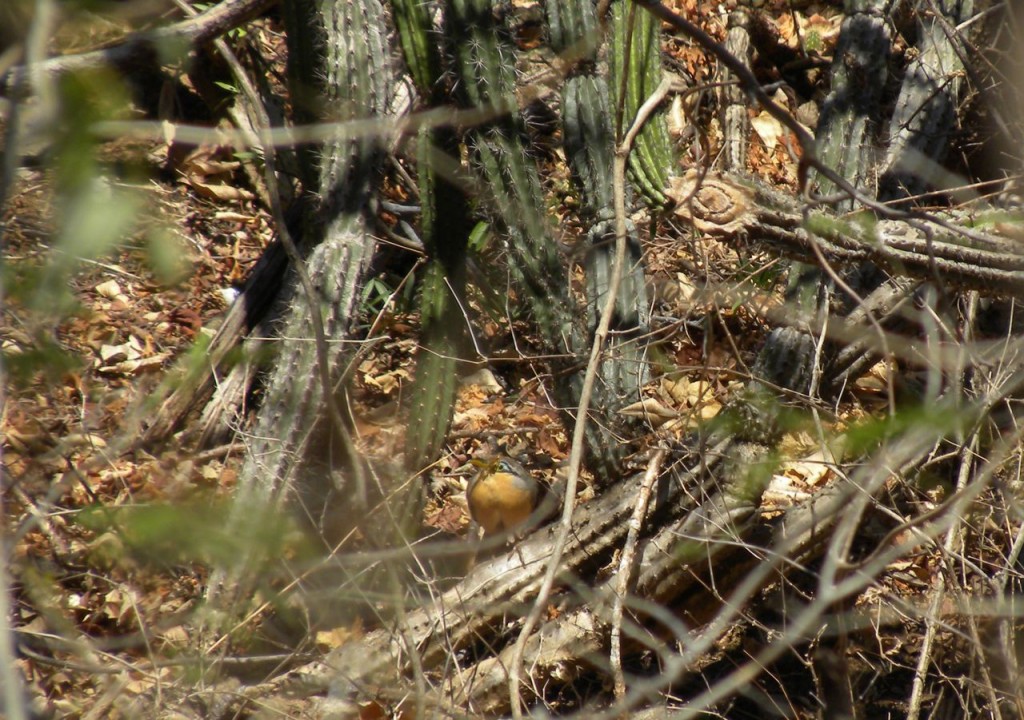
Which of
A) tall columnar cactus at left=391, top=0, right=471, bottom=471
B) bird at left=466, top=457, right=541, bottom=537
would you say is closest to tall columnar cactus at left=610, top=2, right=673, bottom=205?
tall columnar cactus at left=391, top=0, right=471, bottom=471

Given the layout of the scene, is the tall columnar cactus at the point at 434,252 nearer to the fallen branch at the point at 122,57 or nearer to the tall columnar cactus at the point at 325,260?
the tall columnar cactus at the point at 325,260

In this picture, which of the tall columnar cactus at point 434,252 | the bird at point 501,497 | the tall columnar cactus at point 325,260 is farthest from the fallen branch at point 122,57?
the bird at point 501,497

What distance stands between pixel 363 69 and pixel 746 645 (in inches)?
113

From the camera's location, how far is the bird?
3893 mm

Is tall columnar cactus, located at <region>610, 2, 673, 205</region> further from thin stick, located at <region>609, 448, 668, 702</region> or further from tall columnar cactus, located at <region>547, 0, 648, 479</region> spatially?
thin stick, located at <region>609, 448, 668, 702</region>

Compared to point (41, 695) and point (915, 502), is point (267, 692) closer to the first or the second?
point (41, 695)

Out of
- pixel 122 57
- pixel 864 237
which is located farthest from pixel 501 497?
pixel 122 57

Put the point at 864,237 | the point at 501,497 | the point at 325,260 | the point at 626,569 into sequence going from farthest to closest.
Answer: the point at 325,260, the point at 501,497, the point at 626,569, the point at 864,237

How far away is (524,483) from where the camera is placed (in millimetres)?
3939

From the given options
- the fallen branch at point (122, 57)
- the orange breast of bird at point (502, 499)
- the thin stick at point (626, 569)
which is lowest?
the orange breast of bird at point (502, 499)

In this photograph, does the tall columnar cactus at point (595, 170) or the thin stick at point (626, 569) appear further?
the tall columnar cactus at point (595, 170)

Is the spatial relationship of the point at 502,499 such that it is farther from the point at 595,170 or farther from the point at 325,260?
the point at 595,170

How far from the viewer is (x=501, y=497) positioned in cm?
389

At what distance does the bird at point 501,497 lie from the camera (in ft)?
12.8
